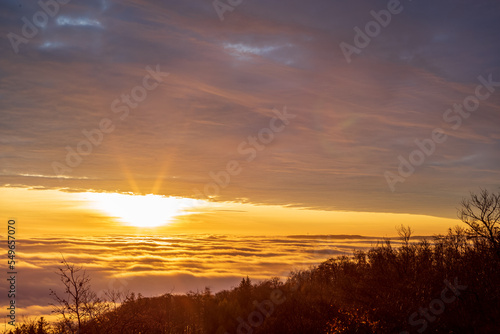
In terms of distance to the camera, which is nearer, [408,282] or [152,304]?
[408,282]

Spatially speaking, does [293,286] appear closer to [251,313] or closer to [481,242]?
[251,313]

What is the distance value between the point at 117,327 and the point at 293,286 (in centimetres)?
2412

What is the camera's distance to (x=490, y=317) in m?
26.6

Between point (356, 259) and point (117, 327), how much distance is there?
37.9 metres

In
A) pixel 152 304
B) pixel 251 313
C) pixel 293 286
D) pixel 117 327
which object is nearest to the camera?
pixel 117 327

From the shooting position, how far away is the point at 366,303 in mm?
36969

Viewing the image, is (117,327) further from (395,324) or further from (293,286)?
(293,286)

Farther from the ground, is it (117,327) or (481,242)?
(481,242)

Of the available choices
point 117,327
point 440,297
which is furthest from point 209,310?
point 440,297

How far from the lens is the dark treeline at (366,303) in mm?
27344

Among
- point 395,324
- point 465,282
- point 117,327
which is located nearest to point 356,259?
point 465,282

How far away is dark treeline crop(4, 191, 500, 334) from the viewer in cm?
2734

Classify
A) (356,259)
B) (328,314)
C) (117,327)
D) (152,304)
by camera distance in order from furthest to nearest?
(356,259) < (152,304) < (328,314) < (117,327)

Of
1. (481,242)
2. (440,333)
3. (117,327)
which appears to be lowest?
(440,333)
